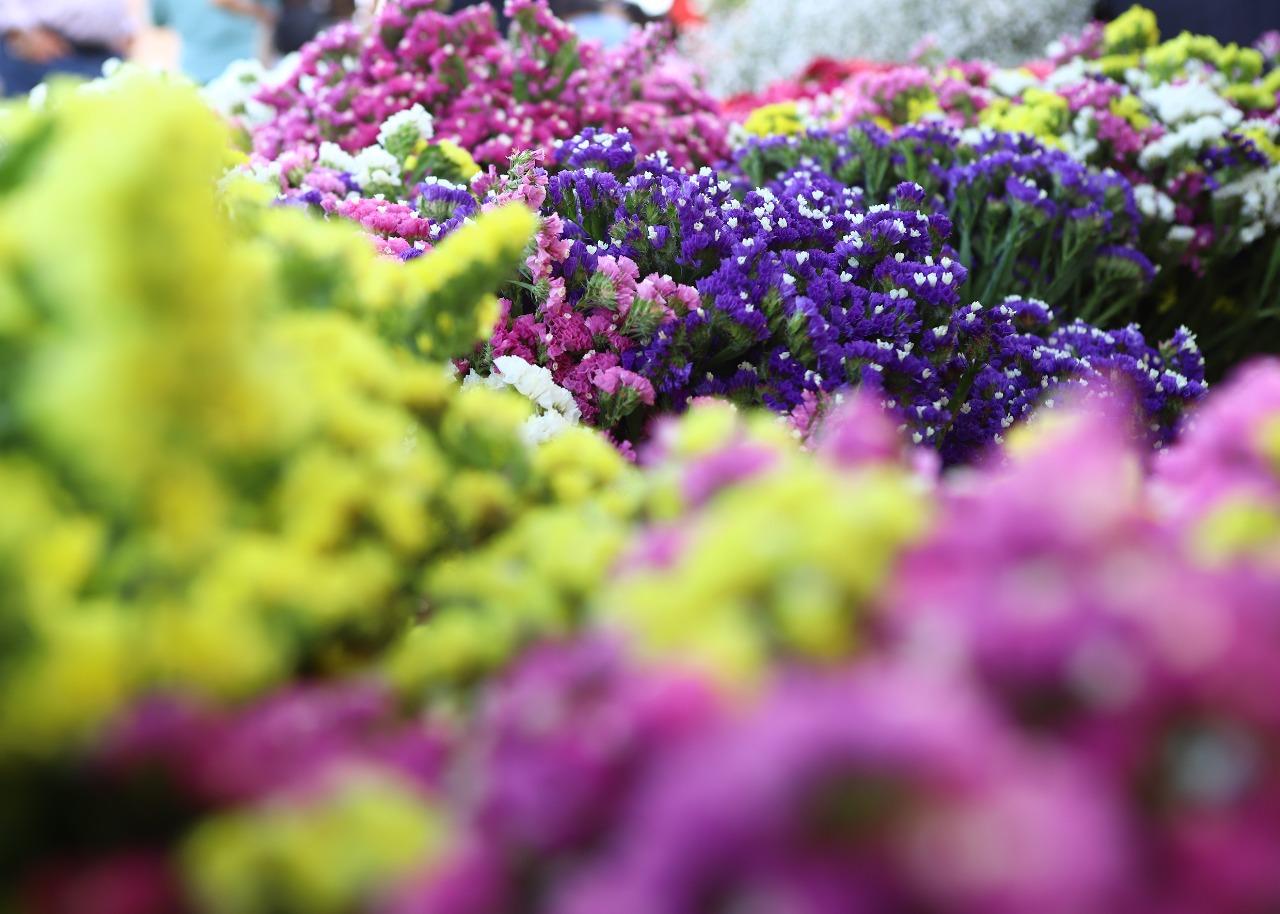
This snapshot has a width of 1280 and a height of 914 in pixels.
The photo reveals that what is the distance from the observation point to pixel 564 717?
52 cm

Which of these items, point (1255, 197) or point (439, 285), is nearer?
point (439, 285)

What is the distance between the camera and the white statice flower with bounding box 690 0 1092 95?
5.45 metres

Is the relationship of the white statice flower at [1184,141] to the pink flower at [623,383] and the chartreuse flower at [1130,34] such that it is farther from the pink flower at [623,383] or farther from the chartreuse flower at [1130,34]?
the pink flower at [623,383]

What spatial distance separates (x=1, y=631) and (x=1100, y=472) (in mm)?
484

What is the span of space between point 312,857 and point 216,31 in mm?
5490

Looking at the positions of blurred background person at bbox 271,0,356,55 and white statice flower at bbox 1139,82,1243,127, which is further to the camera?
blurred background person at bbox 271,0,356,55

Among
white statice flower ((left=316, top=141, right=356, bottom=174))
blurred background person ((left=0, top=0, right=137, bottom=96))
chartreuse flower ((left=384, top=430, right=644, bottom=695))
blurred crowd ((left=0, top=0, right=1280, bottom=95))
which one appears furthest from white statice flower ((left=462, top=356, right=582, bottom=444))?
blurred background person ((left=0, top=0, right=137, bottom=96))

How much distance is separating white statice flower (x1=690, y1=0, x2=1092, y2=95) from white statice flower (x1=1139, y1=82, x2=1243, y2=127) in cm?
232

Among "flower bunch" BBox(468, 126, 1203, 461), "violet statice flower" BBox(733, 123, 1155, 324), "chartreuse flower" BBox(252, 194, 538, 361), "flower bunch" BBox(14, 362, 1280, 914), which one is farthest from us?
"violet statice flower" BBox(733, 123, 1155, 324)

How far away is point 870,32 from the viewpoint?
5.67m

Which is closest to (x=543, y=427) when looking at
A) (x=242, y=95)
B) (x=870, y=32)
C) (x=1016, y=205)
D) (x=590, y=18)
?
(x=1016, y=205)

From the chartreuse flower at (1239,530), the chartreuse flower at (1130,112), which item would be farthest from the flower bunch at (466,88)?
the chartreuse flower at (1239,530)

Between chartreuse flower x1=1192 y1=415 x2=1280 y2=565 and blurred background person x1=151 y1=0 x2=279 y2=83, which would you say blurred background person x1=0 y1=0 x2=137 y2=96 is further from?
chartreuse flower x1=1192 y1=415 x2=1280 y2=565

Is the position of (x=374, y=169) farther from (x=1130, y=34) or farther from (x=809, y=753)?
(x=1130, y=34)
